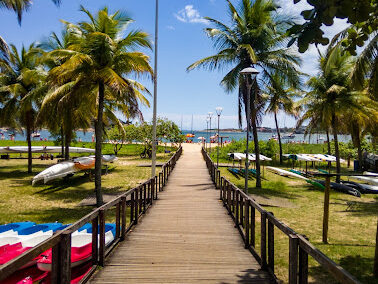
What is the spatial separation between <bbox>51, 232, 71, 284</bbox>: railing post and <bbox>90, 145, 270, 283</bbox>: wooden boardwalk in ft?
2.19

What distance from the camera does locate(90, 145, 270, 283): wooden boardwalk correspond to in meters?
4.38

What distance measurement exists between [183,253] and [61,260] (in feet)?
7.79

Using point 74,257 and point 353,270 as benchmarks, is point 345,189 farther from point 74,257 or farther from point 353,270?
point 74,257

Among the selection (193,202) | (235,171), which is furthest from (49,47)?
(235,171)

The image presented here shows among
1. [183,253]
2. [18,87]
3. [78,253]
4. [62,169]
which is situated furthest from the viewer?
[18,87]

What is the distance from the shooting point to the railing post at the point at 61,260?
359 cm

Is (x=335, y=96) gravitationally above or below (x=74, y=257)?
above

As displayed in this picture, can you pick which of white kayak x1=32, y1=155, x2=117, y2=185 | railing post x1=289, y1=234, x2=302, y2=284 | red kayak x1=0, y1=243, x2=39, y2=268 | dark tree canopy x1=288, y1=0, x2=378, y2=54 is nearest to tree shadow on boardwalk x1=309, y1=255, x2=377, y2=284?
railing post x1=289, y1=234, x2=302, y2=284

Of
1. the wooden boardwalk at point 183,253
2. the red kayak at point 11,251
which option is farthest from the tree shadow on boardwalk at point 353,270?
the red kayak at point 11,251

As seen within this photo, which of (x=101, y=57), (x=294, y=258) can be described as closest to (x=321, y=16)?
(x=294, y=258)

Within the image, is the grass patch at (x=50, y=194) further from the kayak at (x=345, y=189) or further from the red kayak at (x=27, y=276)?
the kayak at (x=345, y=189)

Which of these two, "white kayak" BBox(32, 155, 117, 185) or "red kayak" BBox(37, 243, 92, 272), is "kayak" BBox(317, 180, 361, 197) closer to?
"red kayak" BBox(37, 243, 92, 272)

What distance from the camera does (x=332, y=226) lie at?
10.2 m

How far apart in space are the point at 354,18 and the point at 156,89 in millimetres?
12987
